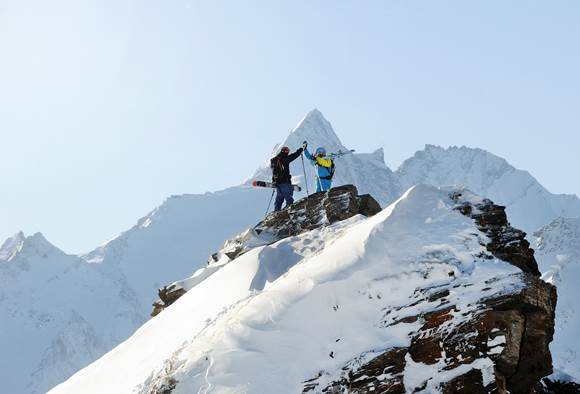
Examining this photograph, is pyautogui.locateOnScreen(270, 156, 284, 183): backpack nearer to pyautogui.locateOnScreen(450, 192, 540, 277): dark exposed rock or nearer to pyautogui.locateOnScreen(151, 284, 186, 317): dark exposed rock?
pyautogui.locateOnScreen(151, 284, 186, 317): dark exposed rock

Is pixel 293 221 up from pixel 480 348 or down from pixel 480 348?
up

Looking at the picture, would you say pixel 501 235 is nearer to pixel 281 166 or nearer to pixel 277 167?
pixel 281 166

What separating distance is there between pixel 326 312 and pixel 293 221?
8.04 m

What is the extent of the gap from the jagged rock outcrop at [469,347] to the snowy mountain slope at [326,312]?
5cm

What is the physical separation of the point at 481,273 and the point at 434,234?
4.78 ft

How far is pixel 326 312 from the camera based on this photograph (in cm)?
1152

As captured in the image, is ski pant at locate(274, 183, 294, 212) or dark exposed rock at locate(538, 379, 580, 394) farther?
ski pant at locate(274, 183, 294, 212)

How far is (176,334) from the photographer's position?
13.5 meters

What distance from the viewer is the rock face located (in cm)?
1834

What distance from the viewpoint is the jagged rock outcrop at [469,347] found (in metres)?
10.3

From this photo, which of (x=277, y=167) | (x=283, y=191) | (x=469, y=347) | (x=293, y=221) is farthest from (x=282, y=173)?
(x=469, y=347)

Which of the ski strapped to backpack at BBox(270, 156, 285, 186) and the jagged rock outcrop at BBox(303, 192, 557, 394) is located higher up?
the ski strapped to backpack at BBox(270, 156, 285, 186)

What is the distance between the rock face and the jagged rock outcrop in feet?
24.5

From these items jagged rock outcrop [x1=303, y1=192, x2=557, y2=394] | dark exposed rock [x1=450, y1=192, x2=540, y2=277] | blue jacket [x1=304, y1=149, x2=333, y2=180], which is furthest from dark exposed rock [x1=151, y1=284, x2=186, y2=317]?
jagged rock outcrop [x1=303, y1=192, x2=557, y2=394]
